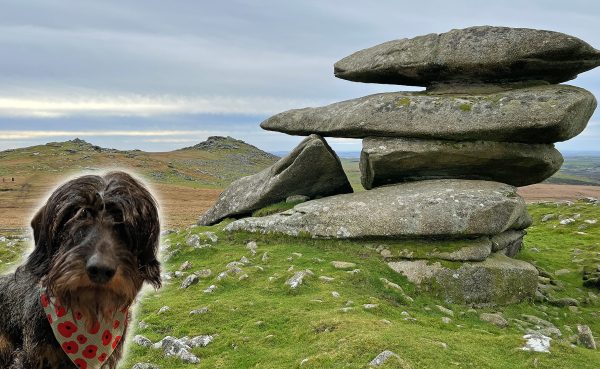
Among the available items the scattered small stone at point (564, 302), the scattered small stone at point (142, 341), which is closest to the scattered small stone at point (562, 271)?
the scattered small stone at point (564, 302)

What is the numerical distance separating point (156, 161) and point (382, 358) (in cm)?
13628

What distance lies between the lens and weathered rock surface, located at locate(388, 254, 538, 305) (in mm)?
16203

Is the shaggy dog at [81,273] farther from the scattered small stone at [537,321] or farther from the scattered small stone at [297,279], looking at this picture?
the scattered small stone at [537,321]

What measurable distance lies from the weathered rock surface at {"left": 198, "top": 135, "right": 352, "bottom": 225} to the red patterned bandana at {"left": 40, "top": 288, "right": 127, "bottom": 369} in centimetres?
1558

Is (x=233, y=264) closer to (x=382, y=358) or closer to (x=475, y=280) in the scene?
(x=475, y=280)

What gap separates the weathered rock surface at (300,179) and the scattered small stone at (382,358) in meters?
12.6

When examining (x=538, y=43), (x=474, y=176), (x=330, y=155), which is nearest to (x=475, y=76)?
(x=538, y=43)

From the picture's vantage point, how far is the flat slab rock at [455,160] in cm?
1970

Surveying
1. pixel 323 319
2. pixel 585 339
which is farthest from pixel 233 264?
pixel 585 339

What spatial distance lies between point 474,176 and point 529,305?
6014 millimetres

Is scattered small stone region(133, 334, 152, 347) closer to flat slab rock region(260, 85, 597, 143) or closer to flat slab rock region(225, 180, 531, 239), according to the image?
flat slab rock region(225, 180, 531, 239)

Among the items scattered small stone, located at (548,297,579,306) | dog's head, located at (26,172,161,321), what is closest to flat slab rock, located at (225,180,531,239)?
scattered small stone, located at (548,297,579,306)

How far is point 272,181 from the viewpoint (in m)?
22.6

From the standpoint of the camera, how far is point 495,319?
1480cm
